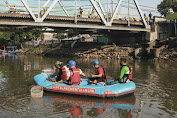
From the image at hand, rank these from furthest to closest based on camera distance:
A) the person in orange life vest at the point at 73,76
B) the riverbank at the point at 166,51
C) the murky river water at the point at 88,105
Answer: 1. the riverbank at the point at 166,51
2. the person in orange life vest at the point at 73,76
3. the murky river water at the point at 88,105

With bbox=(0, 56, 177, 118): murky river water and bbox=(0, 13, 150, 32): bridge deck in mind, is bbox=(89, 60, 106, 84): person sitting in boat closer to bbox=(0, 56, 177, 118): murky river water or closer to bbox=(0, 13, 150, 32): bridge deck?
bbox=(0, 56, 177, 118): murky river water

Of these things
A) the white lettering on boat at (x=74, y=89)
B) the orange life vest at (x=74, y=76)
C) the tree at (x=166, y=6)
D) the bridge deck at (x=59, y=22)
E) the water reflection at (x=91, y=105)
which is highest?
the tree at (x=166, y=6)

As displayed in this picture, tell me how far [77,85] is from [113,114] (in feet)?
11.1

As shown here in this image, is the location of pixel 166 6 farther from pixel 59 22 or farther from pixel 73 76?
pixel 73 76

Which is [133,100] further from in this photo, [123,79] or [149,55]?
[149,55]

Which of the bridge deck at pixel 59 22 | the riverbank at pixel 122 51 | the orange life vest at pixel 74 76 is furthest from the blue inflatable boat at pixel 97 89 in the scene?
the riverbank at pixel 122 51

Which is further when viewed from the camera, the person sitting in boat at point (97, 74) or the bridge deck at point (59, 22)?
the bridge deck at point (59, 22)

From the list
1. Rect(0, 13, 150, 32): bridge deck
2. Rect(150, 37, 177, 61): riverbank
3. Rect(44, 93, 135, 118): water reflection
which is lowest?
Rect(44, 93, 135, 118): water reflection

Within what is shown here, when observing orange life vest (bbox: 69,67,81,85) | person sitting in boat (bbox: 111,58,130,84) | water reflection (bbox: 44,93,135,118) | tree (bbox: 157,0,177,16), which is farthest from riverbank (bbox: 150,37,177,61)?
tree (bbox: 157,0,177,16)

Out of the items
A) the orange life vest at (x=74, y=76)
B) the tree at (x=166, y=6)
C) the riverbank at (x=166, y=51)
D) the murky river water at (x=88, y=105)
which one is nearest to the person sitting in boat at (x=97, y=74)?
the orange life vest at (x=74, y=76)

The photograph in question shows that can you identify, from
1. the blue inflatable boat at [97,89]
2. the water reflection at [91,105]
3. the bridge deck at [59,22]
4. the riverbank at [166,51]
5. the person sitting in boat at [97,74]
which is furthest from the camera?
the riverbank at [166,51]

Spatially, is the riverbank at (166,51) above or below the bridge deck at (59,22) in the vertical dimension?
below

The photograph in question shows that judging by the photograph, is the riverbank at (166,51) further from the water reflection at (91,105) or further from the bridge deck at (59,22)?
the water reflection at (91,105)

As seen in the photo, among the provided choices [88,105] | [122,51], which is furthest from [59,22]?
[88,105]
